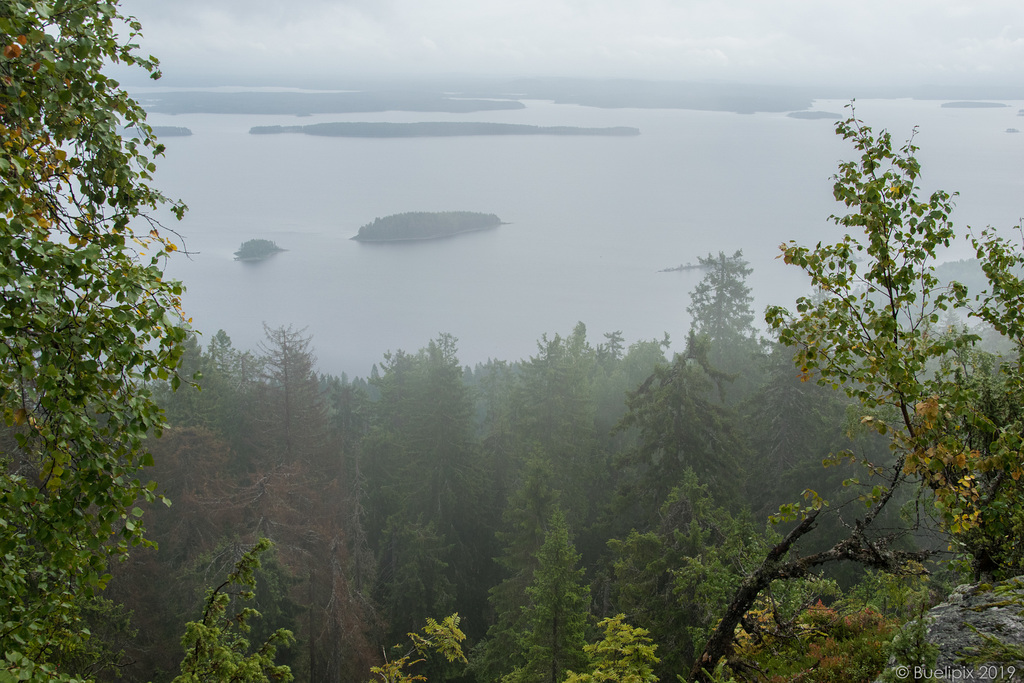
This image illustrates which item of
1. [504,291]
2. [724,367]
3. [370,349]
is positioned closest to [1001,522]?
[724,367]

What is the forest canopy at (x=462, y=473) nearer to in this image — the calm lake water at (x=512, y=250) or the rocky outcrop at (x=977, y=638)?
the rocky outcrop at (x=977, y=638)

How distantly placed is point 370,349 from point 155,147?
230 feet

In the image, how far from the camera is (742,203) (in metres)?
153

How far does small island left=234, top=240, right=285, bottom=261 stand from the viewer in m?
113

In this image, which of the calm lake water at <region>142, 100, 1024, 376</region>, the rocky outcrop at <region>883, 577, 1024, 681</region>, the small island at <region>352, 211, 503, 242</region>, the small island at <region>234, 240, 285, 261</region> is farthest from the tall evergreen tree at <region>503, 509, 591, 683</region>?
the small island at <region>352, 211, 503, 242</region>

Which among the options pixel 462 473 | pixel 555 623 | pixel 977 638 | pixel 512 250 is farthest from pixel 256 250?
pixel 977 638

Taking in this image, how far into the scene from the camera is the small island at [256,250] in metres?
113

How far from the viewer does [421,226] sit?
136m

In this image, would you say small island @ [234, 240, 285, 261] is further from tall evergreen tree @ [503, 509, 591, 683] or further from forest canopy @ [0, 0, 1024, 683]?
tall evergreen tree @ [503, 509, 591, 683]

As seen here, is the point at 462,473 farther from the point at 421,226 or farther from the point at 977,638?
the point at 421,226

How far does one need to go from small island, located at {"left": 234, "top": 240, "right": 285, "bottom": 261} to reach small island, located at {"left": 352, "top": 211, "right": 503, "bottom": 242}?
1775 cm

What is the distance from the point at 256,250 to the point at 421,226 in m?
34.9

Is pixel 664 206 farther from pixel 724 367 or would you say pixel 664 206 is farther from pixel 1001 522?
pixel 1001 522

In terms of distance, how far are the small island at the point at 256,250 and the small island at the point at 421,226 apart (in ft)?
58.2
